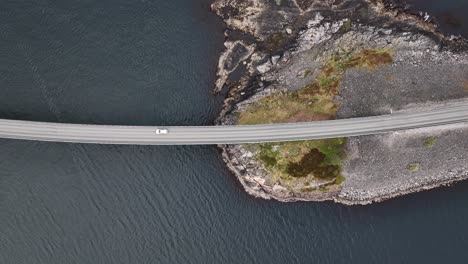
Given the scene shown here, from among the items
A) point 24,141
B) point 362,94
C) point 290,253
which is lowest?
point 290,253

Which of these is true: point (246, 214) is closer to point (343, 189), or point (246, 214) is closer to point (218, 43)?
point (343, 189)

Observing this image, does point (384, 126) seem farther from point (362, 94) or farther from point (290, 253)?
point (290, 253)

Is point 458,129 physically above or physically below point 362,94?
below

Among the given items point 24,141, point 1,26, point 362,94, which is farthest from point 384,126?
point 1,26

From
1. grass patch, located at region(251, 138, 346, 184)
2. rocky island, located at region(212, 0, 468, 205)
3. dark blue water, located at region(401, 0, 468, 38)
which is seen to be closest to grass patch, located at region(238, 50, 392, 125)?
rocky island, located at region(212, 0, 468, 205)

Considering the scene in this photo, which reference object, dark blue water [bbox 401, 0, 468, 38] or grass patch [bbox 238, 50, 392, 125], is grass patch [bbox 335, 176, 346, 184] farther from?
dark blue water [bbox 401, 0, 468, 38]

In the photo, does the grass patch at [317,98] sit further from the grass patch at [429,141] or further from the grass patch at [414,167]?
the grass patch at [414,167]
